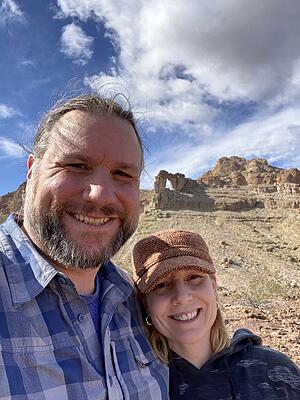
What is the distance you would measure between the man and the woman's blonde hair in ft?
0.22

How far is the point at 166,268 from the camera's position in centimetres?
222

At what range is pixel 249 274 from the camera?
823 inches

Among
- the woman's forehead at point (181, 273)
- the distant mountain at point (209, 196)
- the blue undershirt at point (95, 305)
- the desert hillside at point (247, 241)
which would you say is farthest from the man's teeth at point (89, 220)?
the distant mountain at point (209, 196)

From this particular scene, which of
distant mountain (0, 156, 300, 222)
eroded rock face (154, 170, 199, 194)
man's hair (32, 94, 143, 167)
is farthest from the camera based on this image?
eroded rock face (154, 170, 199, 194)

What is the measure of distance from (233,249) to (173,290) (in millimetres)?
25875

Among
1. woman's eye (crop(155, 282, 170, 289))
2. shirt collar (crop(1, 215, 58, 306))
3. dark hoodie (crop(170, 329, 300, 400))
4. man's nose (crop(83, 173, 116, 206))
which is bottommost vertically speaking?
dark hoodie (crop(170, 329, 300, 400))

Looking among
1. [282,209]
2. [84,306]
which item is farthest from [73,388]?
[282,209]

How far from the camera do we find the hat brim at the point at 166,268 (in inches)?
87.5

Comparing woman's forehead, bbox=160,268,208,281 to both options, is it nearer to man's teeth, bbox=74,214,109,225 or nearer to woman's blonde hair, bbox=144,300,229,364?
woman's blonde hair, bbox=144,300,229,364

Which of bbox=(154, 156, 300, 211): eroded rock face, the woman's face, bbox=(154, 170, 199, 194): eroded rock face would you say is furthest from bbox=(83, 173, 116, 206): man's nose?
bbox=(154, 170, 199, 194): eroded rock face

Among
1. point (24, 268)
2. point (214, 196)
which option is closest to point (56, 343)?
point (24, 268)

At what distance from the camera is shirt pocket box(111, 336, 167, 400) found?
6.07 ft

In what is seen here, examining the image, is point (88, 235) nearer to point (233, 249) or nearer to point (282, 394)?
point (282, 394)

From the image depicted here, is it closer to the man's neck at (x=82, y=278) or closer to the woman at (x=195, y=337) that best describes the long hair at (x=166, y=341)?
the woman at (x=195, y=337)
